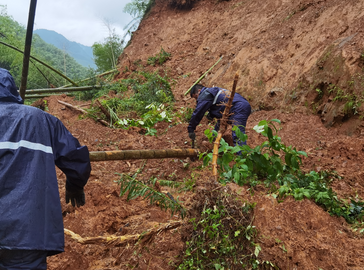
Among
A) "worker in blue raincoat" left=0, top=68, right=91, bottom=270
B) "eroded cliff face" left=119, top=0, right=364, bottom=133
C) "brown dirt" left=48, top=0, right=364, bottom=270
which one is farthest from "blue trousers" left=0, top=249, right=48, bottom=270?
"eroded cliff face" left=119, top=0, right=364, bottom=133

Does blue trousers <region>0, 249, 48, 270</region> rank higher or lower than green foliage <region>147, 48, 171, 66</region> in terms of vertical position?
lower

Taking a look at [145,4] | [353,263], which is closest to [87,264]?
[353,263]

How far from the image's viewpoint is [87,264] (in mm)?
2508

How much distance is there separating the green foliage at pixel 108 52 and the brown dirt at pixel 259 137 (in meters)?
4.57

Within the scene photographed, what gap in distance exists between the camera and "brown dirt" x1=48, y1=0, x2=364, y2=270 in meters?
2.36

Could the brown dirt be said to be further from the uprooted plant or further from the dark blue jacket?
the dark blue jacket

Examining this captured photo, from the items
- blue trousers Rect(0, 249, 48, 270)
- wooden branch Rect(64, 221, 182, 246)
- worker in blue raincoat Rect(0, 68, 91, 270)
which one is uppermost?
worker in blue raincoat Rect(0, 68, 91, 270)

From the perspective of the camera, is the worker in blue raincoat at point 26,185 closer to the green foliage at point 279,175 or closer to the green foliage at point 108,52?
the green foliage at point 279,175

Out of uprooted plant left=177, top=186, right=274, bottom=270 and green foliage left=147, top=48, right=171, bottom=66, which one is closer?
uprooted plant left=177, top=186, right=274, bottom=270

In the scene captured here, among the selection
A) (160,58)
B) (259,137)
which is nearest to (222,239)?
(259,137)

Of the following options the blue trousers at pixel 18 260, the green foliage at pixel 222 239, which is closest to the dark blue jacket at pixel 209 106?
the green foliage at pixel 222 239

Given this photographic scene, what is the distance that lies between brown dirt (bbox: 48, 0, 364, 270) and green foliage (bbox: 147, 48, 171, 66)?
0.30 m

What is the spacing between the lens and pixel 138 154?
387cm

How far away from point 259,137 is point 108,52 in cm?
1416
